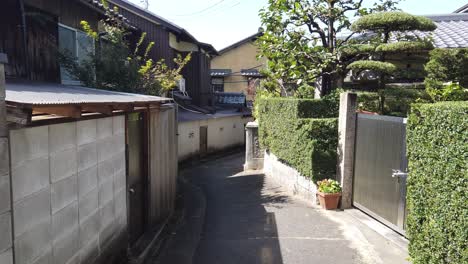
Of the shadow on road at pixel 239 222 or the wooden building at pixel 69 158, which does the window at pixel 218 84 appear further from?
the wooden building at pixel 69 158

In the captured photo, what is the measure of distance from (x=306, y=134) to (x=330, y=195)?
1683mm

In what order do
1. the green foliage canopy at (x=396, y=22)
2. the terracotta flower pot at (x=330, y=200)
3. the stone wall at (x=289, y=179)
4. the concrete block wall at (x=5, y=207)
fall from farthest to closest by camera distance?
the stone wall at (x=289, y=179) < the green foliage canopy at (x=396, y=22) < the terracotta flower pot at (x=330, y=200) < the concrete block wall at (x=5, y=207)

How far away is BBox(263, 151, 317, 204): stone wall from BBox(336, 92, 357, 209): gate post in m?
0.89

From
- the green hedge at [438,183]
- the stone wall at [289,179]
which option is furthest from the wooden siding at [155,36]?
the green hedge at [438,183]

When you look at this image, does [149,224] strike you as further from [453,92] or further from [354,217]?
[453,92]

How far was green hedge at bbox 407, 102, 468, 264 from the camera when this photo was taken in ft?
13.6

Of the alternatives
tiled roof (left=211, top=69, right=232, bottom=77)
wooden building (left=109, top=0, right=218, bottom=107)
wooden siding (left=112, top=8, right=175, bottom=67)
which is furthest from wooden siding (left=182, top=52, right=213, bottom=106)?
tiled roof (left=211, top=69, right=232, bottom=77)

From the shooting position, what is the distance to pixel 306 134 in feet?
31.4

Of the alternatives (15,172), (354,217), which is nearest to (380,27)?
(354,217)

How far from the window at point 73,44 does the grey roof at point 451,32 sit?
34.9 ft

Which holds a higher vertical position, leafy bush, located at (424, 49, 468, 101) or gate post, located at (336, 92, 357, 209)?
leafy bush, located at (424, 49, 468, 101)

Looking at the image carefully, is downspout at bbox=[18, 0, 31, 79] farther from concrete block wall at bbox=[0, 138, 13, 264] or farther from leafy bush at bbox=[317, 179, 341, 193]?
leafy bush at bbox=[317, 179, 341, 193]

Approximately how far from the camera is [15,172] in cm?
293

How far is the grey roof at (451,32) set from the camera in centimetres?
1223
